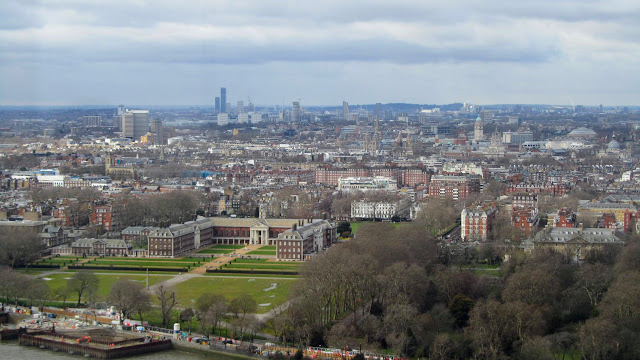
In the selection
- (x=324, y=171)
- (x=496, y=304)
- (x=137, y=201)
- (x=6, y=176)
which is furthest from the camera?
(x=324, y=171)

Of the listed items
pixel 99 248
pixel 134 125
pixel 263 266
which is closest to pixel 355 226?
pixel 263 266

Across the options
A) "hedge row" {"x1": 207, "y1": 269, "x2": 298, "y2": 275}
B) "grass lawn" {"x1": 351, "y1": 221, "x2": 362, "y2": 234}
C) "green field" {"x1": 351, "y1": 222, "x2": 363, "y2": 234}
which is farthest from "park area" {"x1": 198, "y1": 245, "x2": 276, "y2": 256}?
"grass lawn" {"x1": 351, "y1": 221, "x2": 362, "y2": 234}

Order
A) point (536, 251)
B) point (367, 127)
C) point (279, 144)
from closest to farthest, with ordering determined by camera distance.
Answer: point (536, 251) < point (279, 144) < point (367, 127)

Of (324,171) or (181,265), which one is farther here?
(324,171)

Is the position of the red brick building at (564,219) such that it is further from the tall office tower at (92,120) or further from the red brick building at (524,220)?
the tall office tower at (92,120)

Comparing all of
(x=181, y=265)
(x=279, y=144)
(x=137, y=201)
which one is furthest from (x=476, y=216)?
(x=279, y=144)

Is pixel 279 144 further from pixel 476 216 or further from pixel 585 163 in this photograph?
pixel 476 216

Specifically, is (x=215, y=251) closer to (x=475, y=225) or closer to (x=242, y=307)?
(x=475, y=225)
